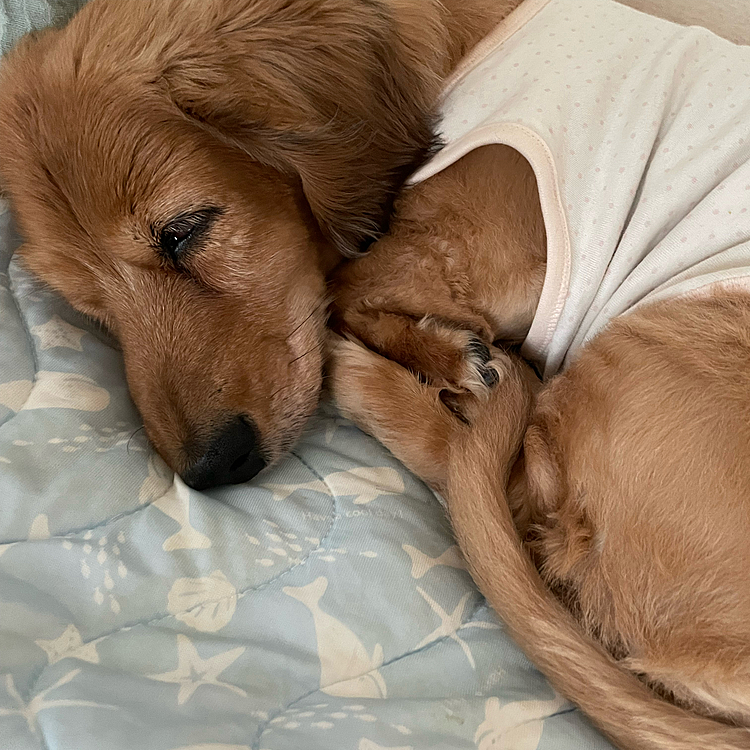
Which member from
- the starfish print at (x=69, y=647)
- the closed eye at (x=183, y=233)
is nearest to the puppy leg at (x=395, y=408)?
the closed eye at (x=183, y=233)

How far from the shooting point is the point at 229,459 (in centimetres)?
97

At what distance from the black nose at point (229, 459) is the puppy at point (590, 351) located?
0.22 m

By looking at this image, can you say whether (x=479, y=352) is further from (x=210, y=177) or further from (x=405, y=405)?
(x=210, y=177)

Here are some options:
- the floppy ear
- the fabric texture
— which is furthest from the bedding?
the fabric texture

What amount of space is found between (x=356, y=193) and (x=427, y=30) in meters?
0.34

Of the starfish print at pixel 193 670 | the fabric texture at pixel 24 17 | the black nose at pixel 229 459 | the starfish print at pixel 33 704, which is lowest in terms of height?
the starfish print at pixel 193 670

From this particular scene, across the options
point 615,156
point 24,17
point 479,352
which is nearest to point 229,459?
point 479,352

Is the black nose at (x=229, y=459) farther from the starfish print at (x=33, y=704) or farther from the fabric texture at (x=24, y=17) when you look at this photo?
→ the fabric texture at (x=24, y=17)

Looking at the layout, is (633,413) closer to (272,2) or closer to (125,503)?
(125,503)

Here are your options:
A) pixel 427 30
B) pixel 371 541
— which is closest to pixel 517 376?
pixel 371 541

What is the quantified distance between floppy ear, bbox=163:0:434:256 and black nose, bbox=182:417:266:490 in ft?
1.19

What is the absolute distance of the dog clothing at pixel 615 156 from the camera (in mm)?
979

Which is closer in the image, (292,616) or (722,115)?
(292,616)

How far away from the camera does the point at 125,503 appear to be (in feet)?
2.96
